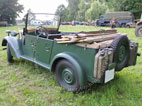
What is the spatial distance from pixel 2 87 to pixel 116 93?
2.32 m

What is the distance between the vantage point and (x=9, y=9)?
109 ft

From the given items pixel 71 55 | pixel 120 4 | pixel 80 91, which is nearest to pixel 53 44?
pixel 71 55

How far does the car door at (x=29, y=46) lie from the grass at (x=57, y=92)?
0.48 meters

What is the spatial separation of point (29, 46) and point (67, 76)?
1.49 m

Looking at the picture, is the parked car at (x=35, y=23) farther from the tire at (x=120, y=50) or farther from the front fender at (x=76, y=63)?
the tire at (x=120, y=50)

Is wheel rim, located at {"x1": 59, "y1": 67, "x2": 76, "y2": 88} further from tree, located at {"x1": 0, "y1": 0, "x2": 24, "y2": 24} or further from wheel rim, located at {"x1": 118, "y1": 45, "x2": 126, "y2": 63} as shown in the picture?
tree, located at {"x1": 0, "y1": 0, "x2": 24, "y2": 24}

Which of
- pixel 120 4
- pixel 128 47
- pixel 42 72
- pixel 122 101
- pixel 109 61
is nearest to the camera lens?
pixel 109 61

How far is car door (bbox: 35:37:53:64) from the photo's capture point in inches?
118

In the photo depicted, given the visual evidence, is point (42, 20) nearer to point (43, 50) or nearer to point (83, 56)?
point (43, 50)

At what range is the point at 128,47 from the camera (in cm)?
267

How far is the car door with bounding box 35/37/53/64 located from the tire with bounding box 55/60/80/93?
1.29 ft

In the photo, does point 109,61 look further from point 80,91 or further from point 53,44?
point 53,44

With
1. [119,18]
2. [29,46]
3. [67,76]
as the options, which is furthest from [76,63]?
[119,18]

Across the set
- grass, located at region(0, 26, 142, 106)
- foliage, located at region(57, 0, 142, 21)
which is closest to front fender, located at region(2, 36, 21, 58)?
grass, located at region(0, 26, 142, 106)
